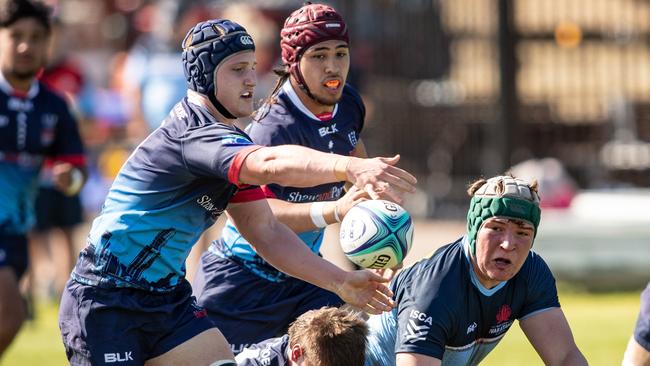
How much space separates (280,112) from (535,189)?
157cm

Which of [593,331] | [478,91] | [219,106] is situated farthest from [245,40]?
[478,91]

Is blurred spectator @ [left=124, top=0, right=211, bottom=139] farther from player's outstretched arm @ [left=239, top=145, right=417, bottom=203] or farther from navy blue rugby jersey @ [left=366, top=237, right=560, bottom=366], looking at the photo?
player's outstretched arm @ [left=239, top=145, right=417, bottom=203]

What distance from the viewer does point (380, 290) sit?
5.63m

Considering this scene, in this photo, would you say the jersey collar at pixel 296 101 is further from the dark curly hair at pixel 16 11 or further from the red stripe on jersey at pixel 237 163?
the dark curly hair at pixel 16 11

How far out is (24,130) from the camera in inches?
345

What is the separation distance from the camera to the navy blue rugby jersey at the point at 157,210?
5.80m

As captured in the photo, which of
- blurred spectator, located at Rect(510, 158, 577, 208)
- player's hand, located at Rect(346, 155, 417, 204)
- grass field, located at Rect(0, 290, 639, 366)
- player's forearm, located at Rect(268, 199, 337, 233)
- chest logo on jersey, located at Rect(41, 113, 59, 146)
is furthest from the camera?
blurred spectator, located at Rect(510, 158, 577, 208)

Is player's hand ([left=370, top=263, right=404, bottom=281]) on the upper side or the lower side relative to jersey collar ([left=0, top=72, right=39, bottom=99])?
lower

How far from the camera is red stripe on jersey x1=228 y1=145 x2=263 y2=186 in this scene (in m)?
5.34

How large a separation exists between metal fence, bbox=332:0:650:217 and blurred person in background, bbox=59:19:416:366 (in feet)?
35.5

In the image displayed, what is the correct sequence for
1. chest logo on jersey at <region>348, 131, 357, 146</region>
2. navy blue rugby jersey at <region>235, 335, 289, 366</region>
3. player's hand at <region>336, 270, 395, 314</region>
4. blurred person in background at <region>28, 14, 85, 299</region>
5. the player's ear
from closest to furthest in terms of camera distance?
player's hand at <region>336, 270, 395, 314</region> → the player's ear → navy blue rugby jersey at <region>235, 335, 289, 366</region> → chest logo on jersey at <region>348, 131, 357, 146</region> → blurred person in background at <region>28, 14, 85, 299</region>

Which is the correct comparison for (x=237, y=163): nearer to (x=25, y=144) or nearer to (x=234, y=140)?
(x=234, y=140)

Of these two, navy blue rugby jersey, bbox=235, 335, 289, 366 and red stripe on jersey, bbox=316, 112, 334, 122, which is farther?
red stripe on jersey, bbox=316, 112, 334, 122

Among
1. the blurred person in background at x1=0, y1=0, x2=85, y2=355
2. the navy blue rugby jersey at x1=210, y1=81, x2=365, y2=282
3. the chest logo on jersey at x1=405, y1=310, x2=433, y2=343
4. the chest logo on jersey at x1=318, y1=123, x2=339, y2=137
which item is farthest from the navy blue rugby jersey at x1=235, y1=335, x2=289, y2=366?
the blurred person in background at x1=0, y1=0, x2=85, y2=355
